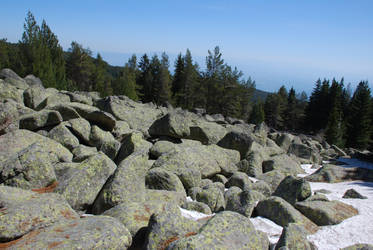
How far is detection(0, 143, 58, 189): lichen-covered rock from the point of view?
26.7ft

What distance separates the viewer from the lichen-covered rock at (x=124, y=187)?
25.4 ft

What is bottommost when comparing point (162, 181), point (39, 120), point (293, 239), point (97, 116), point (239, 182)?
point (239, 182)

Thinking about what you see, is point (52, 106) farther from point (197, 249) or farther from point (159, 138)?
point (197, 249)

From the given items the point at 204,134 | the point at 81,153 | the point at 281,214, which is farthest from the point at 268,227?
the point at 204,134

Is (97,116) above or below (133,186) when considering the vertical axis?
above

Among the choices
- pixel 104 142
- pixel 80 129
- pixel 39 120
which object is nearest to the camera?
pixel 104 142

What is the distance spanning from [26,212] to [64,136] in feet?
26.5

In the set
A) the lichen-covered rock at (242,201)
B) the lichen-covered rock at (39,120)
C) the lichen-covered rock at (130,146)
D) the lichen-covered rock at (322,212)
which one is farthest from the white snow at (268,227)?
the lichen-covered rock at (39,120)

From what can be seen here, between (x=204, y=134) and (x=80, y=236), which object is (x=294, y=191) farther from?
(x=80, y=236)

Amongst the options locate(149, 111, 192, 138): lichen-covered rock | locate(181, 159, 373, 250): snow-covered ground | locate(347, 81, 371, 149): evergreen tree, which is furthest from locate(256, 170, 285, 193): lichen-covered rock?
locate(347, 81, 371, 149): evergreen tree

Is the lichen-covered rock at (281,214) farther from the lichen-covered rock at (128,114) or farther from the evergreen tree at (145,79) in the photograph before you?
the evergreen tree at (145,79)

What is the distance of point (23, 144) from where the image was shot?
10.9 m

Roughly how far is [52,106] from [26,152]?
7.70 m

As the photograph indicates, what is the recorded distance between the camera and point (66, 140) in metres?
13.3
